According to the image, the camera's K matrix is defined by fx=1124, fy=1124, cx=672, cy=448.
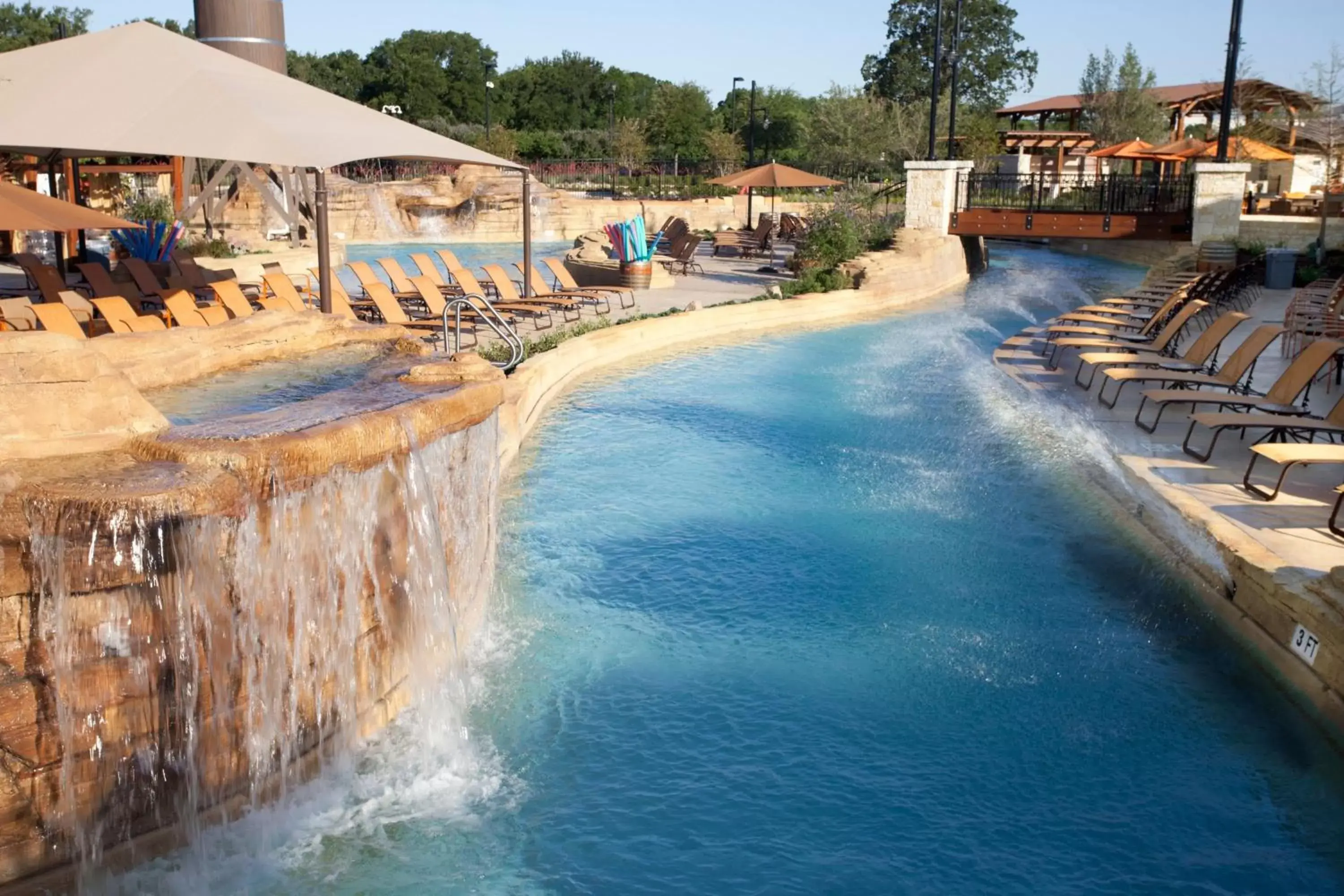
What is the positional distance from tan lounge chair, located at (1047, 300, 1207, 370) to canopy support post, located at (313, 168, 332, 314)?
784 cm

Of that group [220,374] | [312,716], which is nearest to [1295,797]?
[312,716]

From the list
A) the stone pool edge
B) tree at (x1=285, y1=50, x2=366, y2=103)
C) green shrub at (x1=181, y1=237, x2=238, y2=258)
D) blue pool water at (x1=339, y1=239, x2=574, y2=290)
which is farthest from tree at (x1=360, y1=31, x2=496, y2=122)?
the stone pool edge

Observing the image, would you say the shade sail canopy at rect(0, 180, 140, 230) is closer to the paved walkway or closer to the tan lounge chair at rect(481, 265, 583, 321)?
the tan lounge chair at rect(481, 265, 583, 321)

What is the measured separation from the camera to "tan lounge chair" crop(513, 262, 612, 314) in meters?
16.0

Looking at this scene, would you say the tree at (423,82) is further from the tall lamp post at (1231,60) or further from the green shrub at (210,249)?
Result: the tall lamp post at (1231,60)

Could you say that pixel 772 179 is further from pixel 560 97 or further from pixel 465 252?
pixel 560 97

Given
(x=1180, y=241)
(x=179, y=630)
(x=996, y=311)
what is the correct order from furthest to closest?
(x=1180, y=241), (x=996, y=311), (x=179, y=630)

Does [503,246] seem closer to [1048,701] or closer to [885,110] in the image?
[885,110]

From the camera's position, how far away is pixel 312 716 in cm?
488

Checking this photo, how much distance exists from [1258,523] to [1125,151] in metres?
26.0

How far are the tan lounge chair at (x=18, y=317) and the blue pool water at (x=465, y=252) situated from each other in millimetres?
12294

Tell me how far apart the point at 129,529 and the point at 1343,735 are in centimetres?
532

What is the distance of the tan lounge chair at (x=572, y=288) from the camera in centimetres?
1680

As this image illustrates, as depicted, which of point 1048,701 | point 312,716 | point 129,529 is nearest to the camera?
point 129,529
